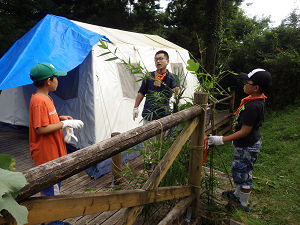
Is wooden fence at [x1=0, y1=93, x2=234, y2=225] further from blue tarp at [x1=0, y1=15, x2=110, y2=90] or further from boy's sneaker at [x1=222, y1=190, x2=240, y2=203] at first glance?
blue tarp at [x1=0, y1=15, x2=110, y2=90]

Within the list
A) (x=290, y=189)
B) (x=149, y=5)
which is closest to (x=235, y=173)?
(x=290, y=189)

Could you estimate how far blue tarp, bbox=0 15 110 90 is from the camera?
127 inches

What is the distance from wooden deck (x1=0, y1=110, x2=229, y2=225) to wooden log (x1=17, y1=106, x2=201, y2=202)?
79 cm

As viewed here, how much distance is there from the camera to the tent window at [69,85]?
4035mm

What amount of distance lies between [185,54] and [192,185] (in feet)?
17.9

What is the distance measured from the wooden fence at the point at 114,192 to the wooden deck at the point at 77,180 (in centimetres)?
52

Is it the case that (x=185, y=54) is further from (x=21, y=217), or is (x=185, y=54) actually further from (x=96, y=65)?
(x=21, y=217)

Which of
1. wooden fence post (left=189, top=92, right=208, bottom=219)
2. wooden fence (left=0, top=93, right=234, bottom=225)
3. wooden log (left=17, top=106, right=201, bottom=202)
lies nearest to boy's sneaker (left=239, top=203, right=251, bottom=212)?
wooden fence (left=0, top=93, right=234, bottom=225)

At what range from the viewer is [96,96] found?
12.3ft

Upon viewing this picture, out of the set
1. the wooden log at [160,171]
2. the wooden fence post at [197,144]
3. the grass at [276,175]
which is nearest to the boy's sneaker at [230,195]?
the grass at [276,175]

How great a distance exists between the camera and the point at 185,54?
688 cm

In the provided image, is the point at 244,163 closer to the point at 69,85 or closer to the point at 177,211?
the point at 177,211

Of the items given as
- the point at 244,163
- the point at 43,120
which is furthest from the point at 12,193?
the point at 244,163

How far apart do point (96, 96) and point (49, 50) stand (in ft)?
3.49
